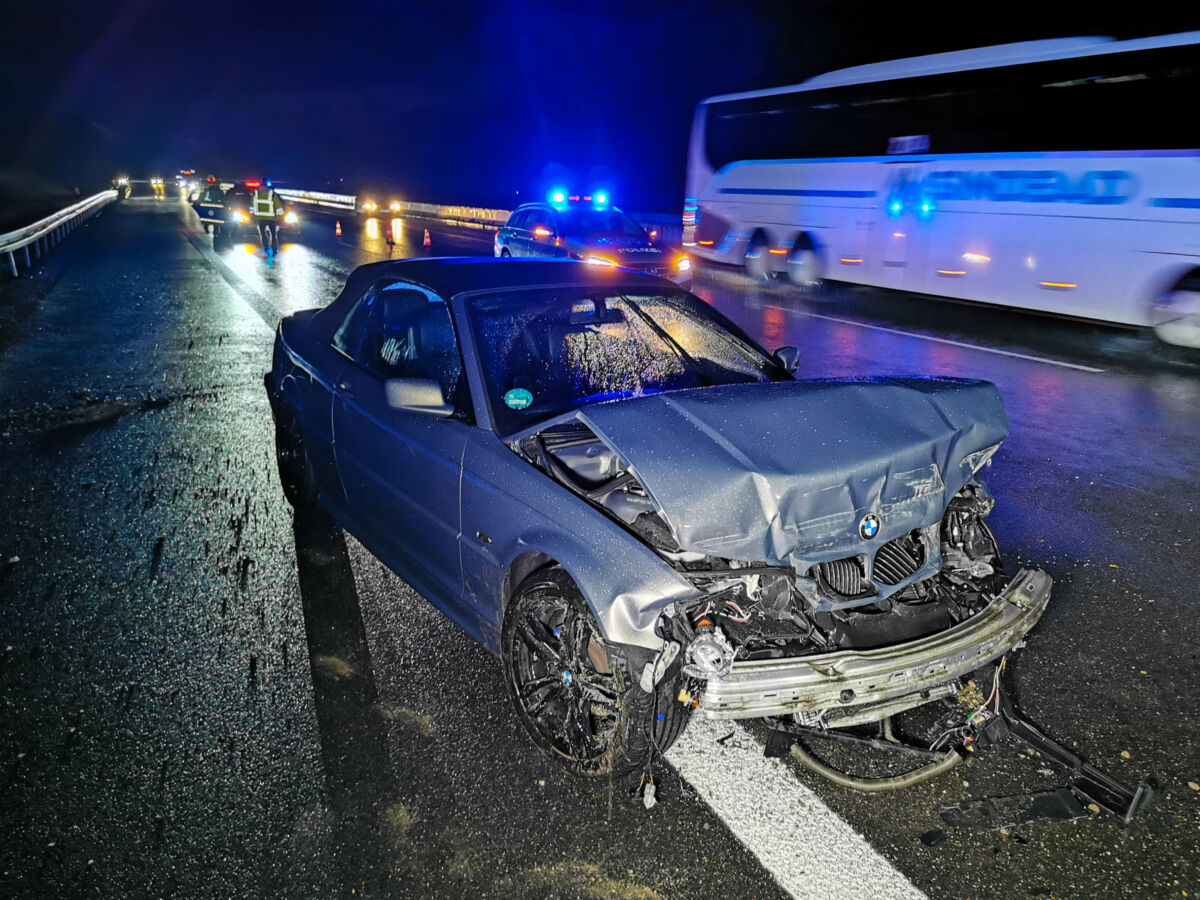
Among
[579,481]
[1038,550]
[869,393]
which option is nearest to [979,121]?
[1038,550]

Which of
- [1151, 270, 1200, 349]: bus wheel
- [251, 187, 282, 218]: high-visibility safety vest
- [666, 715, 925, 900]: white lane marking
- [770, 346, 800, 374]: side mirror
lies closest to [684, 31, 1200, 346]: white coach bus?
[1151, 270, 1200, 349]: bus wheel

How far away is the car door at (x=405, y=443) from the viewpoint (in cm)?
341

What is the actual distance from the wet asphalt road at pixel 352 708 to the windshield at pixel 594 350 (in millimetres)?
1215

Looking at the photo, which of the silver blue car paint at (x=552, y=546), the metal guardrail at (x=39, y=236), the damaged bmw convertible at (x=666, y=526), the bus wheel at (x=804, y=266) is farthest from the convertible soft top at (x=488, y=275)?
the metal guardrail at (x=39, y=236)

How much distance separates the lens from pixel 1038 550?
460cm

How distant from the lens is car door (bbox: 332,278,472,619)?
11.2ft

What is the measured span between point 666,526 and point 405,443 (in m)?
1.34

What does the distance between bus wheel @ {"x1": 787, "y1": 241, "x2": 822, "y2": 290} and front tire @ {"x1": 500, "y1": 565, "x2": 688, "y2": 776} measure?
14277 millimetres

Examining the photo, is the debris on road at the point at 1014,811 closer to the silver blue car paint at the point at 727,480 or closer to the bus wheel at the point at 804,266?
the silver blue car paint at the point at 727,480

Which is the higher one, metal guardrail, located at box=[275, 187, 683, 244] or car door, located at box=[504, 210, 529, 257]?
metal guardrail, located at box=[275, 187, 683, 244]

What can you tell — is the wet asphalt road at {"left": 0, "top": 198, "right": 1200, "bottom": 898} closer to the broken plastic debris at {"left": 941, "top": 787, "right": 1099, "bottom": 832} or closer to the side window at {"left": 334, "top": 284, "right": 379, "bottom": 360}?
the broken plastic debris at {"left": 941, "top": 787, "right": 1099, "bottom": 832}

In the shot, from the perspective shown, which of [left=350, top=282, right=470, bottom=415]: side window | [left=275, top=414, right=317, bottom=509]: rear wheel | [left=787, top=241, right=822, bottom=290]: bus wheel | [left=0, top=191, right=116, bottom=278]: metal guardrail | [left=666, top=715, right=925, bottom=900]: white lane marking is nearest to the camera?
[left=666, top=715, right=925, bottom=900]: white lane marking

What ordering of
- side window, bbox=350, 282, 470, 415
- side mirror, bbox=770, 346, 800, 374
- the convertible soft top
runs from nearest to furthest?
1. side window, bbox=350, 282, 470, 415
2. the convertible soft top
3. side mirror, bbox=770, 346, 800, 374

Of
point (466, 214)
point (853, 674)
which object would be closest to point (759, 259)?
point (853, 674)
